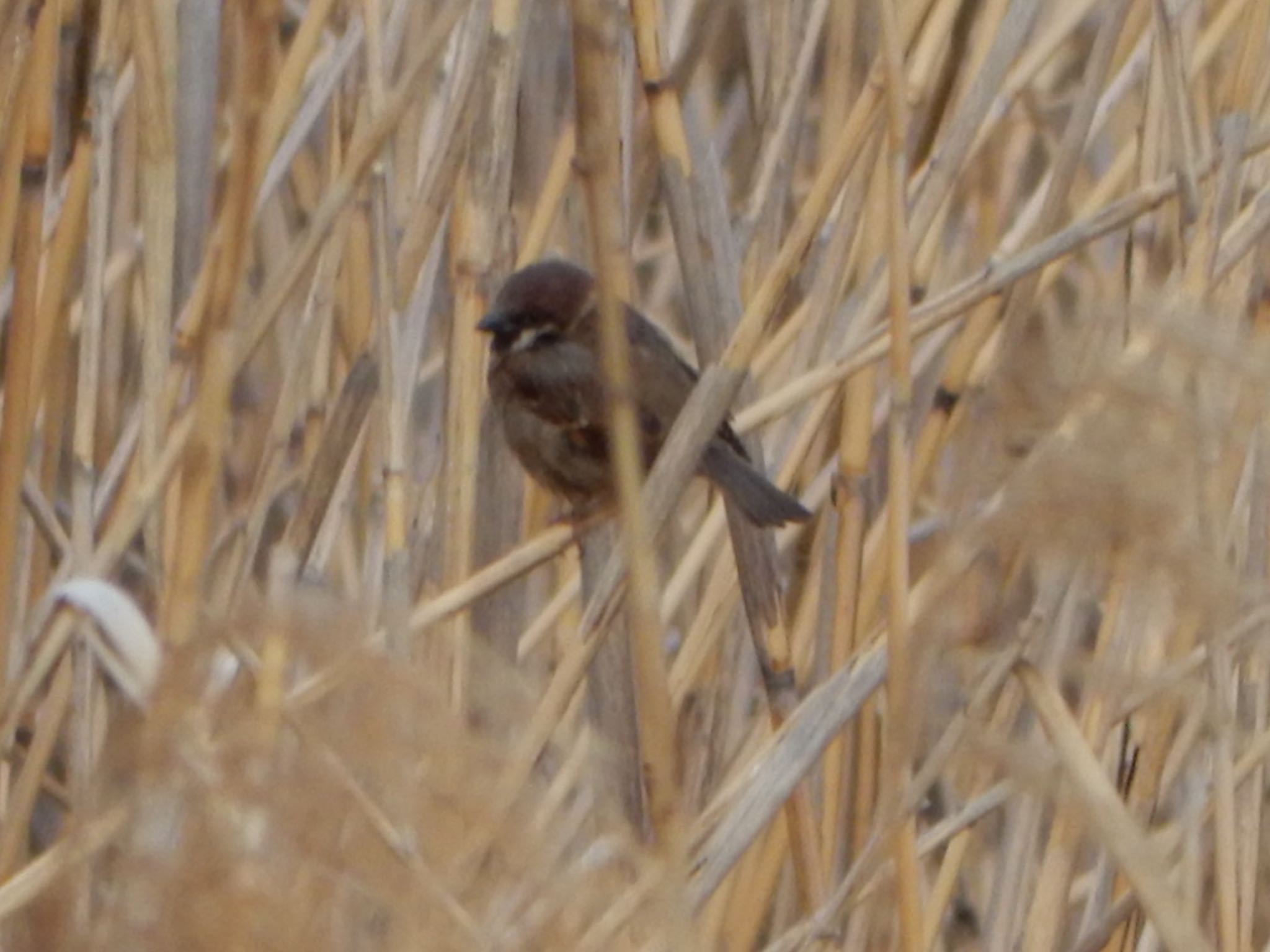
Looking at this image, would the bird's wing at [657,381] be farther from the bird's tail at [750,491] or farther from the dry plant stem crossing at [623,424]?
the dry plant stem crossing at [623,424]

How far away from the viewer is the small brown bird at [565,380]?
6.07 feet

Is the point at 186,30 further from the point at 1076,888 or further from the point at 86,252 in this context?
the point at 1076,888

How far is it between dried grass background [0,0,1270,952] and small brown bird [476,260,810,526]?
75 mm

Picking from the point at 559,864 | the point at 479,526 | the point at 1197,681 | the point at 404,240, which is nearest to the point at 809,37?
the point at 404,240

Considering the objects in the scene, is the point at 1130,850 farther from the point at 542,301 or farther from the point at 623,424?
the point at 542,301

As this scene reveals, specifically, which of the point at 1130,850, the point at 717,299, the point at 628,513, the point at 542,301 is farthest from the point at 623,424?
the point at 542,301

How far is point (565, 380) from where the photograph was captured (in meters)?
2.03

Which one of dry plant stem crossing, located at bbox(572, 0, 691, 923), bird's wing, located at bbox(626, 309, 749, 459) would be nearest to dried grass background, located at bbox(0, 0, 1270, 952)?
dry plant stem crossing, located at bbox(572, 0, 691, 923)

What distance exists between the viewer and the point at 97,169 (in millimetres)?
1479

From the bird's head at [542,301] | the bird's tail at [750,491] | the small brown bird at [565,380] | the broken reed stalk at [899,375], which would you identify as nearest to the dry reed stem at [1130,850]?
the broken reed stalk at [899,375]

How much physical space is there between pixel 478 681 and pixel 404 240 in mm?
347

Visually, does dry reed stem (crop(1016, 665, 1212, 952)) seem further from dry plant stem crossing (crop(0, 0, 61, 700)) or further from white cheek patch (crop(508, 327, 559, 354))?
white cheek patch (crop(508, 327, 559, 354))

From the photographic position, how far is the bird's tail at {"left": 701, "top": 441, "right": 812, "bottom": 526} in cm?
156

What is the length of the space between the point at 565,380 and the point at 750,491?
498 millimetres
